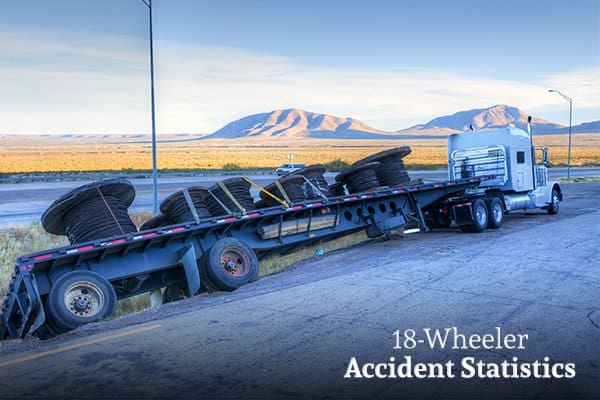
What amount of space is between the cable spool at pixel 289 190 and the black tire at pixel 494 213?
6.43 m

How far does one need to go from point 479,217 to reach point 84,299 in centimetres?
1152

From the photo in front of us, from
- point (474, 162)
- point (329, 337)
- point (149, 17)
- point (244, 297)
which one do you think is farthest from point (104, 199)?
point (474, 162)

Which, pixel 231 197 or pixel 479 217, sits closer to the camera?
pixel 231 197

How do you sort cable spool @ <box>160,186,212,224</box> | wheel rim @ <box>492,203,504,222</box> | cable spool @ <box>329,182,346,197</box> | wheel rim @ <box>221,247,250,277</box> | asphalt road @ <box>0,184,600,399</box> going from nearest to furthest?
asphalt road @ <box>0,184,600,399</box>, wheel rim @ <box>221,247,250,277</box>, cable spool @ <box>160,186,212,224</box>, cable spool @ <box>329,182,346,197</box>, wheel rim @ <box>492,203,504,222</box>

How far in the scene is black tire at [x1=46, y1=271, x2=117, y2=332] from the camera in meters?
9.08

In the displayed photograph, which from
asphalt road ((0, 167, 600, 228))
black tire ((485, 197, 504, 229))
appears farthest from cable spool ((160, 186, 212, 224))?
asphalt road ((0, 167, 600, 228))

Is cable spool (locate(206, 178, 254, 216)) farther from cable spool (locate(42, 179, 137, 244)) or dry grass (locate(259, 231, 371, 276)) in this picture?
cable spool (locate(42, 179, 137, 244))

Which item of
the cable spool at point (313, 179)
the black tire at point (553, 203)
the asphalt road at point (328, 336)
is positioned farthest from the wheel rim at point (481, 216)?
the black tire at point (553, 203)

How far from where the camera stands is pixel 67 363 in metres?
6.61

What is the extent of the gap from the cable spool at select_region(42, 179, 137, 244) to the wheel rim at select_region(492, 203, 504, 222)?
35.4ft

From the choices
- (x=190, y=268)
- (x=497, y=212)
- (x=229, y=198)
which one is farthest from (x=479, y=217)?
(x=190, y=268)

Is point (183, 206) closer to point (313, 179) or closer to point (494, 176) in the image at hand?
point (313, 179)

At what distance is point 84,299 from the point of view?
9.50 meters

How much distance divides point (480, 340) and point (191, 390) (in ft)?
10.4
